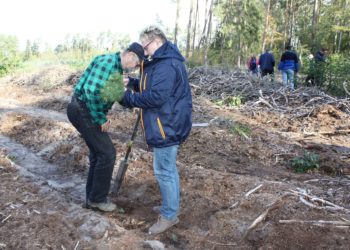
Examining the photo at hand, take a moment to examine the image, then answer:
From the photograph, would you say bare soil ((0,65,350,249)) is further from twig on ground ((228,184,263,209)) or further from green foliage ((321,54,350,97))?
green foliage ((321,54,350,97))

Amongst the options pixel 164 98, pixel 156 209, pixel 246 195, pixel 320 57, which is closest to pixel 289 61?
pixel 320 57

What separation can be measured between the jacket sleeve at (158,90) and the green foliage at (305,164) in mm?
3796

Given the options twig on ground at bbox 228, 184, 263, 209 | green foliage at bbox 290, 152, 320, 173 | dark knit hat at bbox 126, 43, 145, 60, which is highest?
dark knit hat at bbox 126, 43, 145, 60

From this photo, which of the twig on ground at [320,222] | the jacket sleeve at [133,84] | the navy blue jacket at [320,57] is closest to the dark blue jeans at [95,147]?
the jacket sleeve at [133,84]

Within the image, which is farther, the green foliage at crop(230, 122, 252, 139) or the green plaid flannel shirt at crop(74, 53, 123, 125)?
the green foliage at crop(230, 122, 252, 139)

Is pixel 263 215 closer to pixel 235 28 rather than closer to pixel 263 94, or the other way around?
pixel 263 94

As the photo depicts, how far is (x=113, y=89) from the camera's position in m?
3.69

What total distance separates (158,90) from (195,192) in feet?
5.66

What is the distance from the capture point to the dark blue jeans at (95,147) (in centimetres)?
396

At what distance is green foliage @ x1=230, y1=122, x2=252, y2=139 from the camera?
25.8ft

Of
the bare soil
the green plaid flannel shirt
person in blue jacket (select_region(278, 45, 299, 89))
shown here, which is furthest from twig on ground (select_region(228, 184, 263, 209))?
person in blue jacket (select_region(278, 45, 299, 89))

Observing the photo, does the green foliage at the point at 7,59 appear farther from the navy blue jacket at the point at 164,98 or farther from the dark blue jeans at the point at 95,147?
the navy blue jacket at the point at 164,98

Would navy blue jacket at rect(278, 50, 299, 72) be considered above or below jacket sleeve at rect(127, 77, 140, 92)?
below

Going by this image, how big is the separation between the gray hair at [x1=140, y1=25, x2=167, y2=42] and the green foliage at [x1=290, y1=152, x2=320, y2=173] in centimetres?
387
